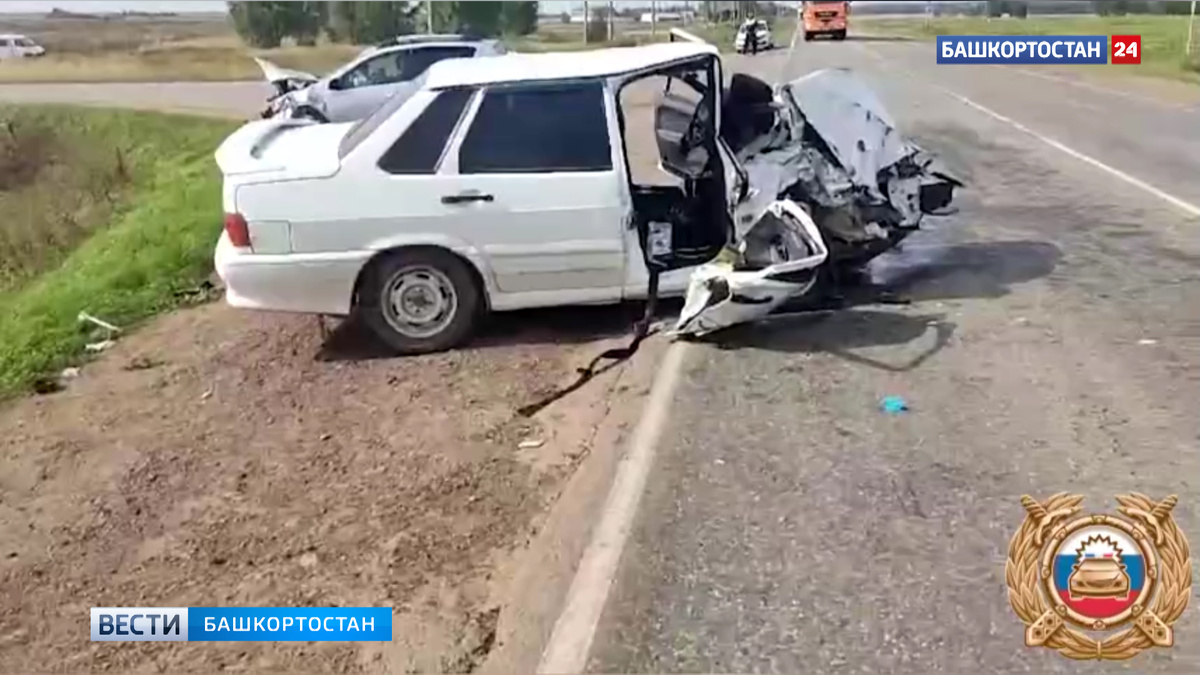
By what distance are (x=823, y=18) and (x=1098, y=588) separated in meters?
57.4

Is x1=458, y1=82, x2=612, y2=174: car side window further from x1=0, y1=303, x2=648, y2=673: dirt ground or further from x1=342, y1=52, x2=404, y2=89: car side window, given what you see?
x1=342, y1=52, x2=404, y2=89: car side window

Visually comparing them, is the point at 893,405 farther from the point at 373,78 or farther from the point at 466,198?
the point at 373,78

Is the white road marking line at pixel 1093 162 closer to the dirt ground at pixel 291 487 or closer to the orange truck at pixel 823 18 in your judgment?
the dirt ground at pixel 291 487

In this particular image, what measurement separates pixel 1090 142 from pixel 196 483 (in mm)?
13886

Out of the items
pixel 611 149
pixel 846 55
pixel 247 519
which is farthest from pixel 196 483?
pixel 846 55

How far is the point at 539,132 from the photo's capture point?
779cm

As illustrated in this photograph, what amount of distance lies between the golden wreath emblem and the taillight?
4.70m

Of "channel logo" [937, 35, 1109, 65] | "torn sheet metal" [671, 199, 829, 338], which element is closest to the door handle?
"torn sheet metal" [671, 199, 829, 338]

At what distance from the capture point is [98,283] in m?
12.2

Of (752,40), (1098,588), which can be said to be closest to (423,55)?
(1098,588)

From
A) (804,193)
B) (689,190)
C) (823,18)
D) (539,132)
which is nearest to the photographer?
(539,132)

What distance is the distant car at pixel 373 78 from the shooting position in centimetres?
1967

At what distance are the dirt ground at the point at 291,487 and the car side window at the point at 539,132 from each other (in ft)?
3.53

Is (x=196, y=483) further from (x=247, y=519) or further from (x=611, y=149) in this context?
(x=611, y=149)
